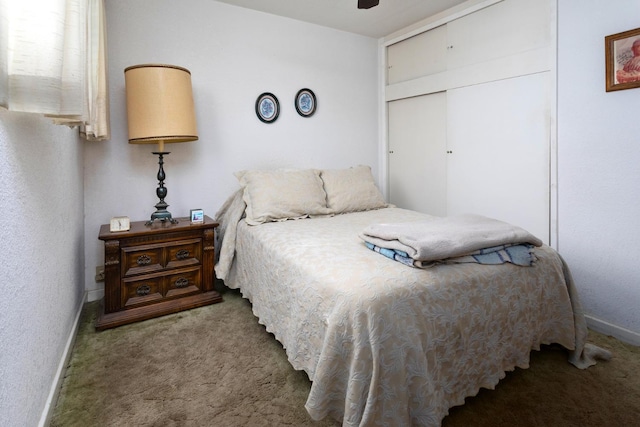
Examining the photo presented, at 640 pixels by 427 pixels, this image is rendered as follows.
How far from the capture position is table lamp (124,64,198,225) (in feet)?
7.36

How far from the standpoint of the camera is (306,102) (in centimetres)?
338

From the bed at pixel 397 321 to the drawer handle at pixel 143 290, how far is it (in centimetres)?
76

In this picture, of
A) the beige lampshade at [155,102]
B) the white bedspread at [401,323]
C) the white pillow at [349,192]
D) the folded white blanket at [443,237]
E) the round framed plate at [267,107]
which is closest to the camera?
the white bedspread at [401,323]

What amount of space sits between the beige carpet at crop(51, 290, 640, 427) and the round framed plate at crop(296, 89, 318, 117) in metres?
2.17

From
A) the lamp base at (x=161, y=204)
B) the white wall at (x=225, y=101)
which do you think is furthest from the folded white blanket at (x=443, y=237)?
the white wall at (x=225, y=101)

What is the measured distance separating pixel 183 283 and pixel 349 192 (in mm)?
1491

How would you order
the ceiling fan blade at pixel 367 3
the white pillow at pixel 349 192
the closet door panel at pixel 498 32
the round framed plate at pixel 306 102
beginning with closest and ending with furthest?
the ceiling fan blade at pixel 367 3
the closet door panel at pixel 498 32
the white pillow at pixel 349 192
the round framed plate at pixel 306 102

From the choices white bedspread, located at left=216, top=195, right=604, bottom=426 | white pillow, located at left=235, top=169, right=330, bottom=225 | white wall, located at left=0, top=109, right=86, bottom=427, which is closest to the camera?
white wall, located at left=0, top=109, right=86, bottom=427

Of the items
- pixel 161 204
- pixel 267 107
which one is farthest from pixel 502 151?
pixel 161 204

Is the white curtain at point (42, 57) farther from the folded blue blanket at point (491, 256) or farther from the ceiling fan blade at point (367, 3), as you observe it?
the ceiling fan blade at point (367, 3)

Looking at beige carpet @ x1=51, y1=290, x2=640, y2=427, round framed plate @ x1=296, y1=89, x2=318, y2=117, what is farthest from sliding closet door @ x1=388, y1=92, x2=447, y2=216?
beige carpet @ x1=51, y1=290, x2=640, y2=427

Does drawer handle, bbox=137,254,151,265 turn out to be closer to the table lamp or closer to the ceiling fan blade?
the table lamp

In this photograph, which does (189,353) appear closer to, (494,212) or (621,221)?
(494,212)

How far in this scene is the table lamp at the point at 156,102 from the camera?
7.36ft
